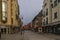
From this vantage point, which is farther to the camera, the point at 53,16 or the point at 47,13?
the point at 47,13

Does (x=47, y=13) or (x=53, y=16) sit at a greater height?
(x=47, y=13)

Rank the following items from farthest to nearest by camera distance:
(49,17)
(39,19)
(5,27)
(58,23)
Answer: (39,19) → (49,17) → (5,27) → (58,23)

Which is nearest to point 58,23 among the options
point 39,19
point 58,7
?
point 58,7

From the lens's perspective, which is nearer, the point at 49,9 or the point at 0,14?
the point at 0,14

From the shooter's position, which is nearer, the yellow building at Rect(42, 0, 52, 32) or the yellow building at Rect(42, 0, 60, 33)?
the yellow building at Rect(42, 0, 60, 33)

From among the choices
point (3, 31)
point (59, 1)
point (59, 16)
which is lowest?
point (3, 31)

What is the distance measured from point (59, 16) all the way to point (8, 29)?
74.8 feet

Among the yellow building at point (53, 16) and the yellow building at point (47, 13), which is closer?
the yellow building at point (53, 16)

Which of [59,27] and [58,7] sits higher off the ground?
[58,7]

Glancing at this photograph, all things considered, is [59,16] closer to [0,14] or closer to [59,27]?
[59,27]

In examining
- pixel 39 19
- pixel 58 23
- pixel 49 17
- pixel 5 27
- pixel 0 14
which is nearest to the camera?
pixel 0 14

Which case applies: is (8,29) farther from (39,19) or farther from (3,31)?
(39,19)

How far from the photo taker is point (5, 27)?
7425 cm

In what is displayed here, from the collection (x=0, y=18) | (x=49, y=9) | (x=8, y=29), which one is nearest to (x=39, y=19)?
(x=49, y=9)
